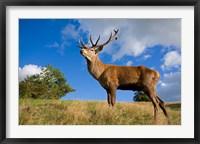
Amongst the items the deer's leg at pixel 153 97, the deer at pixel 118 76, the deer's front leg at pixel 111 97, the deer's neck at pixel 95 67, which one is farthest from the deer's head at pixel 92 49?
the deer's leg at pixel 153 97

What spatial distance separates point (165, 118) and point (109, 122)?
98 centimetres

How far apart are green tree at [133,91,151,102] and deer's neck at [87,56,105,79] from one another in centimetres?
86

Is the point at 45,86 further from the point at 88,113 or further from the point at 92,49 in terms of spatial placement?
the point at 88,113

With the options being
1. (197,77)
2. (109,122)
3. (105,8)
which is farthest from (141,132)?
(105,8)

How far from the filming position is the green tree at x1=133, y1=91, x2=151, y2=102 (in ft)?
30.6

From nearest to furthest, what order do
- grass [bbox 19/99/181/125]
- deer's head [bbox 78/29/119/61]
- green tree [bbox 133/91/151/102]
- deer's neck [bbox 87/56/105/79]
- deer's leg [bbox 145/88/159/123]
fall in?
1. grass [bbox 19/99/181/125]
2. deer's head [bbox 78/29/119/61]
3. deer's leg [bbox 145/88/159/123]
4. green tree [bbox 133/91/151/102]
5. deer's neck [bbox 87/56/105/79]

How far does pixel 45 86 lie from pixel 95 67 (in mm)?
1075

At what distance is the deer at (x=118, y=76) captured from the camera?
358 inches

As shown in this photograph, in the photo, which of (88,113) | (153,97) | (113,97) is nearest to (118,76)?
(113,97)

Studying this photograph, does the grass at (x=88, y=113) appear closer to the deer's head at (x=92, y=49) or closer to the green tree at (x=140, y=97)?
the green tree at (x=140, y=97)

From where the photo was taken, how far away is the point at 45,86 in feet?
33.2

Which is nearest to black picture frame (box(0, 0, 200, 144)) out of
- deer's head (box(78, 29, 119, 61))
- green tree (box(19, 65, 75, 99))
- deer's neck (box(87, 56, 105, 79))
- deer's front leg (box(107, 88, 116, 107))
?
green tree (box(19, 65, 75, 99))

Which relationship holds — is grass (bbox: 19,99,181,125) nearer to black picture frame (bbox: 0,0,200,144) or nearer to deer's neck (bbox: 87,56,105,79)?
black picture frame (bbox: 0,0,200,144)

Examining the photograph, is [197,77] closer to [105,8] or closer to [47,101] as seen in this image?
[105,8]
